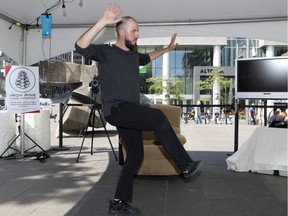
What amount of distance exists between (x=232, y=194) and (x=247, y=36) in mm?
3250

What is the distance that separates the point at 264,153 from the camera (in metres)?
5.50

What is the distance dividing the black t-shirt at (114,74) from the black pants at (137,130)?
0.09m

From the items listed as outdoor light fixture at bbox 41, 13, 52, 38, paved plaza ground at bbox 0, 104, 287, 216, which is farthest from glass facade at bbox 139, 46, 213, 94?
paved plaza ground at bbox 0, 104, 287, 216

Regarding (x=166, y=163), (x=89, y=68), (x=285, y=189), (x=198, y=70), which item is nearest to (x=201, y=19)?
(x=166, y=163)

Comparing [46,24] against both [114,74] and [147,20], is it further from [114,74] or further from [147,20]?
[114,74]

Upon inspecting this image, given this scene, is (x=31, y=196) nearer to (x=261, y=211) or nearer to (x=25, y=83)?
(x=261, y=211)

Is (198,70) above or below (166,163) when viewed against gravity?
above

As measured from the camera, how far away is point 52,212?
12.4 ft

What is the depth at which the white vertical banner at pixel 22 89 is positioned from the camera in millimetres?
7008

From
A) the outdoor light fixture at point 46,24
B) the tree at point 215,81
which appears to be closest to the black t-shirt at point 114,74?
the outdoor light fixture at point 46,24

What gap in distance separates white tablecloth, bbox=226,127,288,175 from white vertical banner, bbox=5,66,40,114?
4159 millimetres

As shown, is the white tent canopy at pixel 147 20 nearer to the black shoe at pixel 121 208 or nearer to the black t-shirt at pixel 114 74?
the black t-shirt at pixel 114 74

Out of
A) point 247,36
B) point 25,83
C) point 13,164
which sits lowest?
point 13,164

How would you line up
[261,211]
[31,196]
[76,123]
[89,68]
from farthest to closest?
[89,68] < [76,123] < [31,196] < [261,211]
